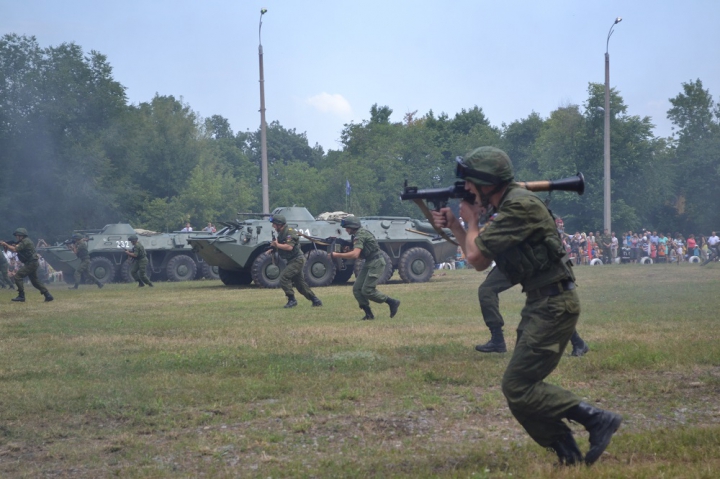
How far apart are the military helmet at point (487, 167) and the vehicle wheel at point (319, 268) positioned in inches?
735

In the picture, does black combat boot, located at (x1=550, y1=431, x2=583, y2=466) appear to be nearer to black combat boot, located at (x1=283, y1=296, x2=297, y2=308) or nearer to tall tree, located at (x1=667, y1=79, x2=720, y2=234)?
black combat boot, located at (x1=283, y1=296, x2=297, y2=308)

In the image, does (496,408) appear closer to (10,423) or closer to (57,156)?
A: (10,423)

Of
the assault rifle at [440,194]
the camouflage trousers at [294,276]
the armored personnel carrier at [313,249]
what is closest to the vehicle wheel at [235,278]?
the armored personnel carrier at [313,249]

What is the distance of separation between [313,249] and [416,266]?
10.1ft

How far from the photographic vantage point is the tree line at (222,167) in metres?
34.3

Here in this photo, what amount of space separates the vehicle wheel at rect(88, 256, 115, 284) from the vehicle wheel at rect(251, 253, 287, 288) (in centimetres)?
830

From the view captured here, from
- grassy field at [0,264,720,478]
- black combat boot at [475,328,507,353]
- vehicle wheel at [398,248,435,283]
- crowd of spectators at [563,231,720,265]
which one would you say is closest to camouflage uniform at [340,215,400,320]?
grassy field at [0,264,720,478]

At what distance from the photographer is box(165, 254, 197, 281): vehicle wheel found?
1163 inches

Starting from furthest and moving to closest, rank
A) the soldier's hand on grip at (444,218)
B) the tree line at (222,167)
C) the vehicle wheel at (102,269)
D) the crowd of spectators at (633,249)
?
1. the crowd of spectators at (633,249)
2. the tree line at (222,167)
3. the vehicle wheel at (102,269)
4. the soldier's hand on grip at (444,218)

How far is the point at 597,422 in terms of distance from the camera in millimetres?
4684

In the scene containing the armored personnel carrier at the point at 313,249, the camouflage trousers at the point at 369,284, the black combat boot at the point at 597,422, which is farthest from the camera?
the armored personnel carrier at the point at 313,249

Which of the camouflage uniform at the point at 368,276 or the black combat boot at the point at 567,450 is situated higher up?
the camouflage uniform at the point at 368,276

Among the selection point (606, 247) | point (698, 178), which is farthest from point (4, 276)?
point (698, 178)

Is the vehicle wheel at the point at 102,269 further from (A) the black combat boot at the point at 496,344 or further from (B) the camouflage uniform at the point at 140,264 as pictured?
(A) the black combat boot at the point at 496,344
